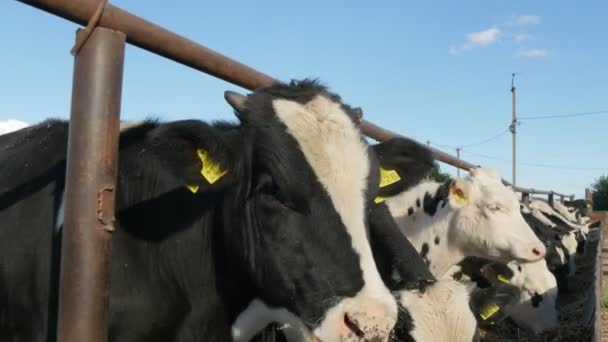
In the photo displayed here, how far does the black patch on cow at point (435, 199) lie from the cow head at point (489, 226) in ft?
0.20

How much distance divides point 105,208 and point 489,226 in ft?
18.3

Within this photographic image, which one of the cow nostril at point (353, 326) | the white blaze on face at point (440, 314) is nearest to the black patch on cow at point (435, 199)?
the white blaze on face at point (440, 314)

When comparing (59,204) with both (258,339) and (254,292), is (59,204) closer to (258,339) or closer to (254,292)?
(254,292)

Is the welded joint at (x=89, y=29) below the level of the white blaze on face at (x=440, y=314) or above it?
above

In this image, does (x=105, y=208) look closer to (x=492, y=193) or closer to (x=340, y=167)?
(x=340, y=167)

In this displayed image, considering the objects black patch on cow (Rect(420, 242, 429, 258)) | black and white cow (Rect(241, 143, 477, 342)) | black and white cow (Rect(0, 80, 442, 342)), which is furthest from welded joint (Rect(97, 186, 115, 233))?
black patch on cow (Rect(420, 242, 429, 258))

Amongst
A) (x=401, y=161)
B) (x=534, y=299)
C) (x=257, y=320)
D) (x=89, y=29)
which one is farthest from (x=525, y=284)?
(x=89, y=29)

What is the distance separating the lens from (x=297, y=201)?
107 inches

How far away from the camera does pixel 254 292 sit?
3.08 metres

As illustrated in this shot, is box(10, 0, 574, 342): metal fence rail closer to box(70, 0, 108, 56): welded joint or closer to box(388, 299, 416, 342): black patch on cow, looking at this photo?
box(70, 0, 108, 56): welded joint

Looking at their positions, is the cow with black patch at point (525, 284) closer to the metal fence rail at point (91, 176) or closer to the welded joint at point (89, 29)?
the metal fence rail at point (91, 176)

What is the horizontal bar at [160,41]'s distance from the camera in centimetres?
188

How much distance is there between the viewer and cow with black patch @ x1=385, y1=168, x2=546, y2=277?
6930 mm

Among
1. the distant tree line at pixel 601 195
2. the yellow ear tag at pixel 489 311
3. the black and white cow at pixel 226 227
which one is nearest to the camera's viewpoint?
the black and white cow at pixel 226 227
